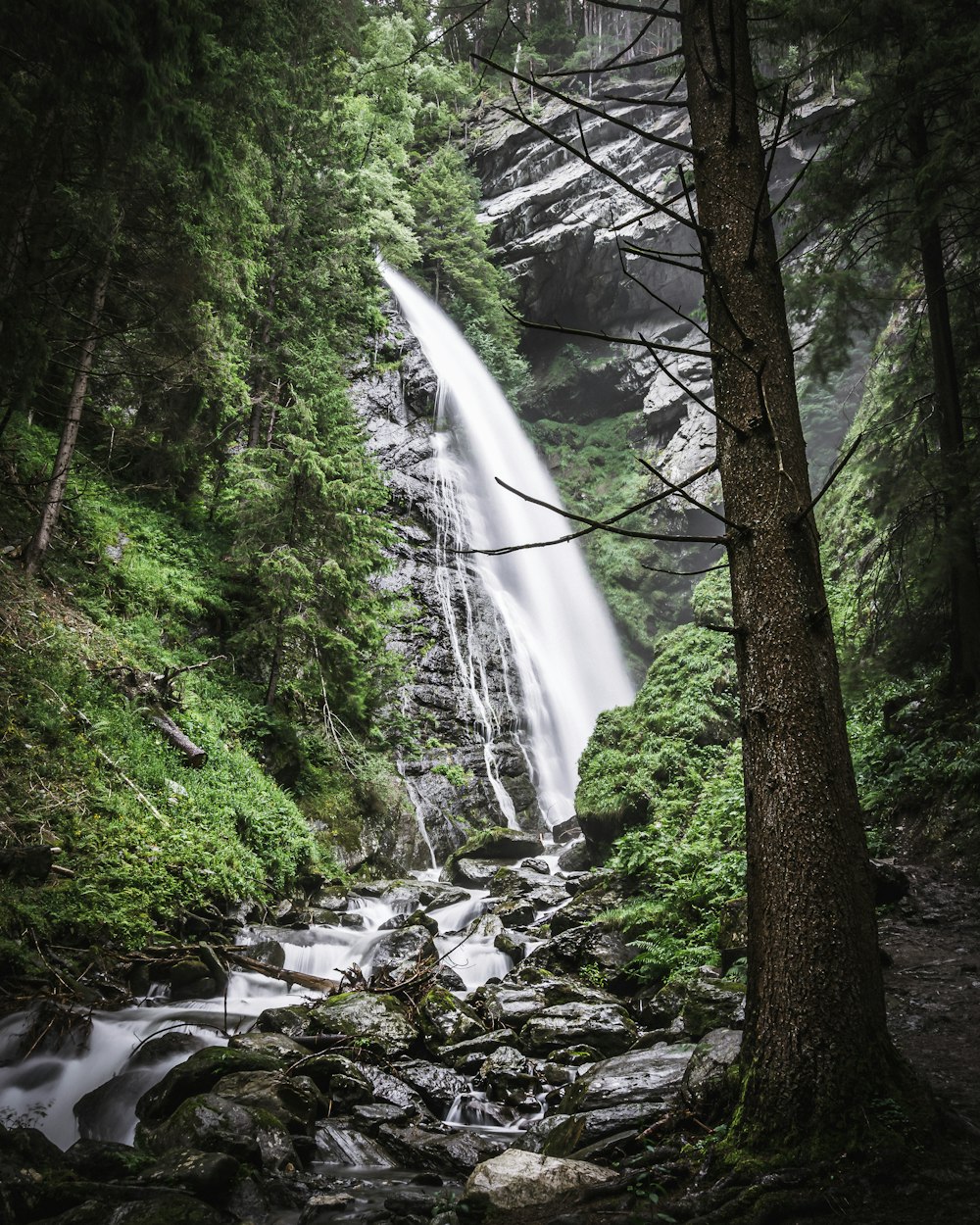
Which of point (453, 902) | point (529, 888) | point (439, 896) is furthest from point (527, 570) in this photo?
point (453, 902)

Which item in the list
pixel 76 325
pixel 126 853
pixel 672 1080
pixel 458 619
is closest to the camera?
pixel 672 1080

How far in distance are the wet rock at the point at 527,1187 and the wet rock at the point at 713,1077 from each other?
446 mm

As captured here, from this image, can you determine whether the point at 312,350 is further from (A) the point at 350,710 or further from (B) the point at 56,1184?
(B) the point at 56,1184

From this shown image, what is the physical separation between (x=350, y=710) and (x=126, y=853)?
21.7 feet

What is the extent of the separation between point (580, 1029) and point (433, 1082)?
1.28 meters

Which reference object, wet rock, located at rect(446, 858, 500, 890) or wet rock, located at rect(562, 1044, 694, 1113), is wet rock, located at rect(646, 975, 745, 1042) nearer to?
wet rock, located at rect(562, 1044, 694, 1113)

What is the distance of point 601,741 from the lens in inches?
549

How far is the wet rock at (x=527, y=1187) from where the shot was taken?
111 inches

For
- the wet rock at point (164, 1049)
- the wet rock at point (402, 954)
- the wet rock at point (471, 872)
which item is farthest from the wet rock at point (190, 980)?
the wet rock at point (471, 872)

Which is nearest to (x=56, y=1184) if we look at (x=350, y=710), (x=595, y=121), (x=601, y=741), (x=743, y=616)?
(x=743, y=616)

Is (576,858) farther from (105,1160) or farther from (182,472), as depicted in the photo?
(105,1160)

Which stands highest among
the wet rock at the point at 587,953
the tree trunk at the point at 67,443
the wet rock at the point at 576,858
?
the tree trunk at the point at 67,443

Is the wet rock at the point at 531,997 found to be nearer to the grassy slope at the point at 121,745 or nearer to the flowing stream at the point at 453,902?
the flowing stream at the point at 453,902

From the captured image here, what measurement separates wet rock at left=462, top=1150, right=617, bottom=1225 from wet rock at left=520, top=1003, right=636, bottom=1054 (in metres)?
2.81
